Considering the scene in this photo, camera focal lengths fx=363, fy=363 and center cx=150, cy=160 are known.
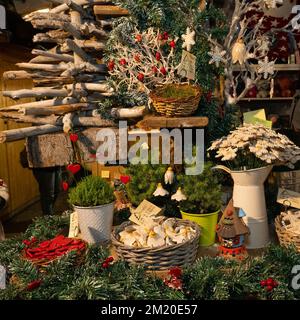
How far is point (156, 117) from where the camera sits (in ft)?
5.51

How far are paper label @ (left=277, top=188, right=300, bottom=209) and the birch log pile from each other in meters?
1.00

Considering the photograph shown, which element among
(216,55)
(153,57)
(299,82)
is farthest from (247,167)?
(299,82)

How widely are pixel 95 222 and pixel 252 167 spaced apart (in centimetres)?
70

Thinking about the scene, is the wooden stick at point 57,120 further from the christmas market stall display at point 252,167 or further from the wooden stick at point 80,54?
the christmas market stall display at point 252,167

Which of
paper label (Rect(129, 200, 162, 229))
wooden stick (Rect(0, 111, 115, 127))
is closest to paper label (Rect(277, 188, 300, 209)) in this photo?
paper label (Rect(129, 200, 162, 229))

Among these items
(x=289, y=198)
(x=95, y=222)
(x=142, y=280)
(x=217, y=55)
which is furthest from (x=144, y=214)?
(x=217, y=55)

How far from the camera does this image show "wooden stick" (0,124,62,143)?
230cm

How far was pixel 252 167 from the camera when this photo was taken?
1521 millimetres

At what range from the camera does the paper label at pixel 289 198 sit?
60.8 inches

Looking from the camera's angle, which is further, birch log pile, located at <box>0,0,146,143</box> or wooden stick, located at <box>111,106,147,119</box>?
birch log pile, located at <box>0,0,146,143</box>

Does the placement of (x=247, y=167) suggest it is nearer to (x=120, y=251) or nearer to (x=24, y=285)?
(x=120, y=251)

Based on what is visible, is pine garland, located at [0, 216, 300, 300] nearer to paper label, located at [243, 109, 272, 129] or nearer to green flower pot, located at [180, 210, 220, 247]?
green flower pot, located at [180, 210, 220, 247]

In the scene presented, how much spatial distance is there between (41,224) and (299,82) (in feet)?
8.90
